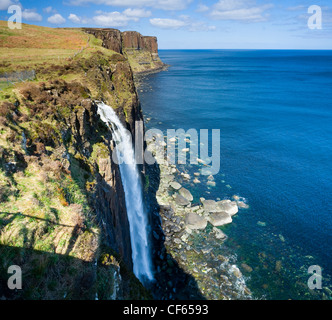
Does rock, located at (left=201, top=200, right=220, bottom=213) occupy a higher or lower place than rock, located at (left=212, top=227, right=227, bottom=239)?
higher

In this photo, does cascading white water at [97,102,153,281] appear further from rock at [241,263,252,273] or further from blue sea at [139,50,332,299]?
blue sea at [139,50,332,299]

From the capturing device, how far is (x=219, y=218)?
102ft

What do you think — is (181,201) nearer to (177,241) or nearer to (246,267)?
(177,241)

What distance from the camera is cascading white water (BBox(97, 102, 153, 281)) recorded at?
23938mm

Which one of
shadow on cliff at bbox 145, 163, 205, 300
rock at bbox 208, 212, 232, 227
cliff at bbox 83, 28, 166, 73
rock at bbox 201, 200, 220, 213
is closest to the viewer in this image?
shadow on cliff at bbox 145, 163, 205, 300

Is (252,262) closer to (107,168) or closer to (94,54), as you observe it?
(107,168)

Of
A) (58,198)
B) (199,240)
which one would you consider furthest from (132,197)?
(58,198)

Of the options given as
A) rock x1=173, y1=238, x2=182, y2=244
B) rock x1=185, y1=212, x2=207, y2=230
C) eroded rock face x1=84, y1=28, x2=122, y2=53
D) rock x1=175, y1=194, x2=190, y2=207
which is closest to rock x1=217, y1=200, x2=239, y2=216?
rock x1=185, y1=212, x2=207, y2=230

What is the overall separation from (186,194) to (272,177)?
17.8m

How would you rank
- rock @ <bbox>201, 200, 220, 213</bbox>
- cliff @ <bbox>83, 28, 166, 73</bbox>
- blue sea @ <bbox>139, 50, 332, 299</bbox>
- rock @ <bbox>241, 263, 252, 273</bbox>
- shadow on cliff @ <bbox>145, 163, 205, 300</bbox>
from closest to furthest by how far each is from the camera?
shadow on cliff @ <bbox>145, 163, 205, 300</bbox> < rock @ <bbox>241, 263, 252, 273</bbox> < blue sea @ <bbox>139, 50, 332, 299</bbox> < rock @ <bbox>201, 200, 220, 213</bbox> < cliff @ <bbox>83, 28, 166, 73</bbox>

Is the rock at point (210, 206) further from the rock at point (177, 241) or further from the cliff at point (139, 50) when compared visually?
the cliff at point (139, 50)

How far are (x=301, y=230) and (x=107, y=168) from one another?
27.9 m
